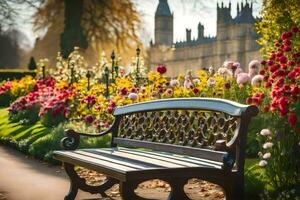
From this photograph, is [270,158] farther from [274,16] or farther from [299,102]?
[274,16]

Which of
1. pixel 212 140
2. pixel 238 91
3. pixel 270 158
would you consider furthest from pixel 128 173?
pixel 238 91

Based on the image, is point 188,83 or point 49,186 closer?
point 49,186

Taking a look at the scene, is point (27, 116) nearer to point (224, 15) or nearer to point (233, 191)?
point (233, 191)

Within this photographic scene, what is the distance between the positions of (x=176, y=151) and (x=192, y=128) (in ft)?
0.86

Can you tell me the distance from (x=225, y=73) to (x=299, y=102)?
423 cm

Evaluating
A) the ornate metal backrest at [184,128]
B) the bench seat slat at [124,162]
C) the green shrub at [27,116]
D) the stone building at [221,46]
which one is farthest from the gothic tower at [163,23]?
the bench seat slat at [124,162]

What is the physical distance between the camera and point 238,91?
9.20 metres

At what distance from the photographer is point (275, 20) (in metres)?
10.5

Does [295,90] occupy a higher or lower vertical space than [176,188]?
higher

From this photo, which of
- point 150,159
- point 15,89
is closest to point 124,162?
point 150,159

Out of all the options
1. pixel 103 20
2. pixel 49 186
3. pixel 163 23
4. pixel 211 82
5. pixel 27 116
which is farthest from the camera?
pixel 163 23

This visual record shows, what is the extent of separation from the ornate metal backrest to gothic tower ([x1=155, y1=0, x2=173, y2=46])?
118458mm

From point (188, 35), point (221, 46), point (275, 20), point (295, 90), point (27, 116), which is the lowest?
point (27, 116)

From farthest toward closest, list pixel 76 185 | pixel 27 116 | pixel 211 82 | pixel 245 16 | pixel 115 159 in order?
pixel 245 16, pixel 27 116, pixel 211 82, pixel 76 185, pixel 115 159
